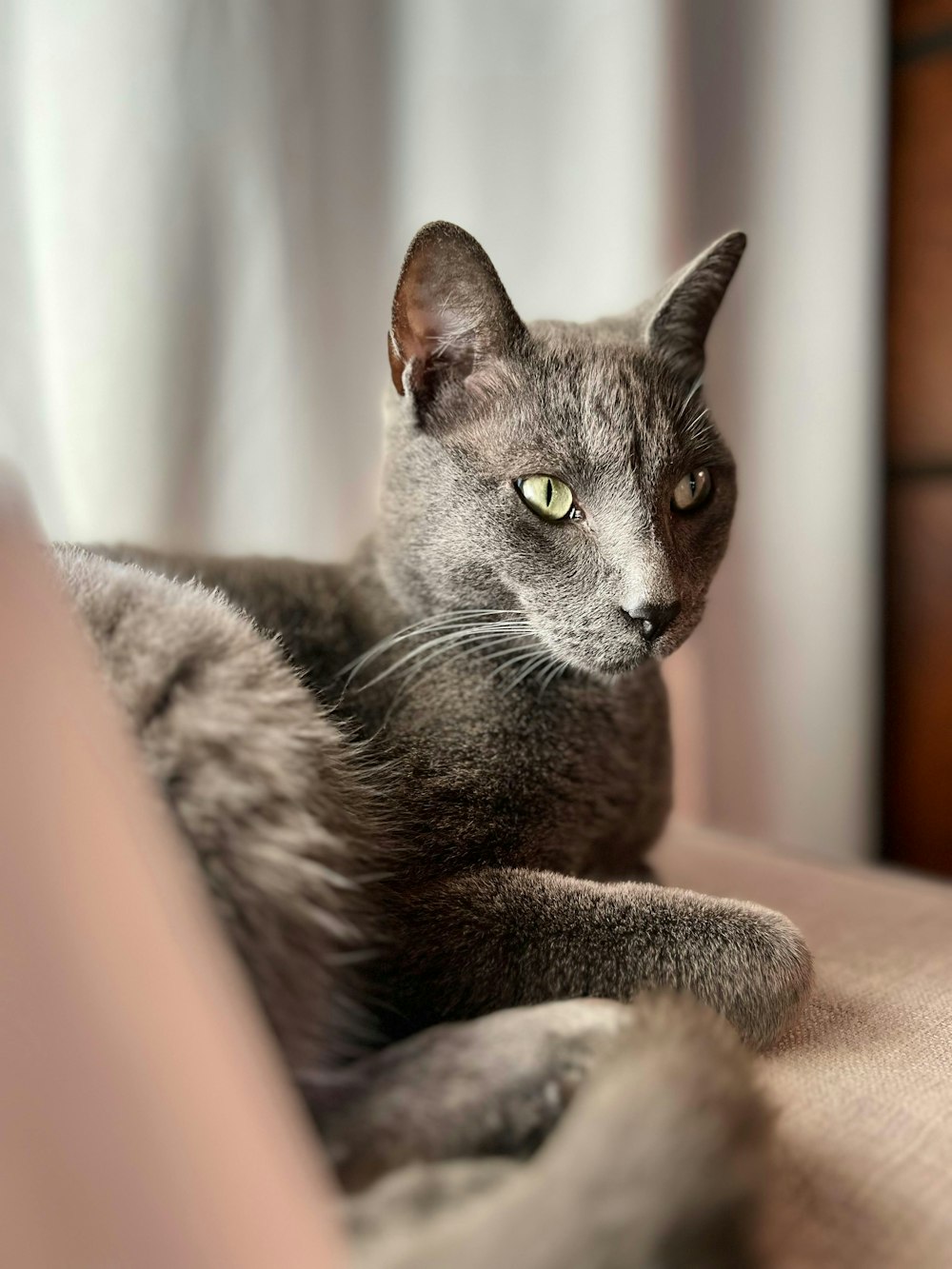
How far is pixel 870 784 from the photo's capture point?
1.72 metres

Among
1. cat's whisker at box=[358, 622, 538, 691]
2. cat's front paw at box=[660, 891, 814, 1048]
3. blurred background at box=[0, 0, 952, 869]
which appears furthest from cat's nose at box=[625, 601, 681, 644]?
blurred background at box=[0, 0, 952, 869]

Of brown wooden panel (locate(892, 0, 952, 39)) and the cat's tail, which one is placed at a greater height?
brown wooden panel (locate(892, 0, 952, 39))

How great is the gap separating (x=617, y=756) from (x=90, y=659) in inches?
19.5

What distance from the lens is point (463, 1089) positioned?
512 mm

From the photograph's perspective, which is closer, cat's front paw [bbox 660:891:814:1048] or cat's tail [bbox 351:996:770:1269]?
cat's tail [bbox 351:996:770:1269]

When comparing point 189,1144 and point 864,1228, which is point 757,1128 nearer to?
point 864,1228

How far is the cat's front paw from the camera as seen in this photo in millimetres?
683

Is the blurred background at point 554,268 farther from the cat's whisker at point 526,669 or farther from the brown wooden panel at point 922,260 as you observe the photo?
the cat's whisker at point 526,669

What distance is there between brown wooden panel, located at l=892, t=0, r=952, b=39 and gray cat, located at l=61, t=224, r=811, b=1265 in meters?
0.99

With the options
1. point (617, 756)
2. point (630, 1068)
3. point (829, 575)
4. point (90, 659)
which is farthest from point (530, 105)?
point (630, 1068)

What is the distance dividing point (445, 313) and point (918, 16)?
124 centimetres

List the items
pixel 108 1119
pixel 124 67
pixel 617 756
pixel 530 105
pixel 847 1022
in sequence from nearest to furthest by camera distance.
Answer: pixel 108 1119 → pixel 847 1022 → pixel 617 756 → pixel 124 67 → pixel 530 105

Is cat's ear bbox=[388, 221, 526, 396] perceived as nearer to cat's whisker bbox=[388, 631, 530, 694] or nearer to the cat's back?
cat's whisker bbox=[388, 631, 530, 694]

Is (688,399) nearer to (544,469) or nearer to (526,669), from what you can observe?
(544,469)
